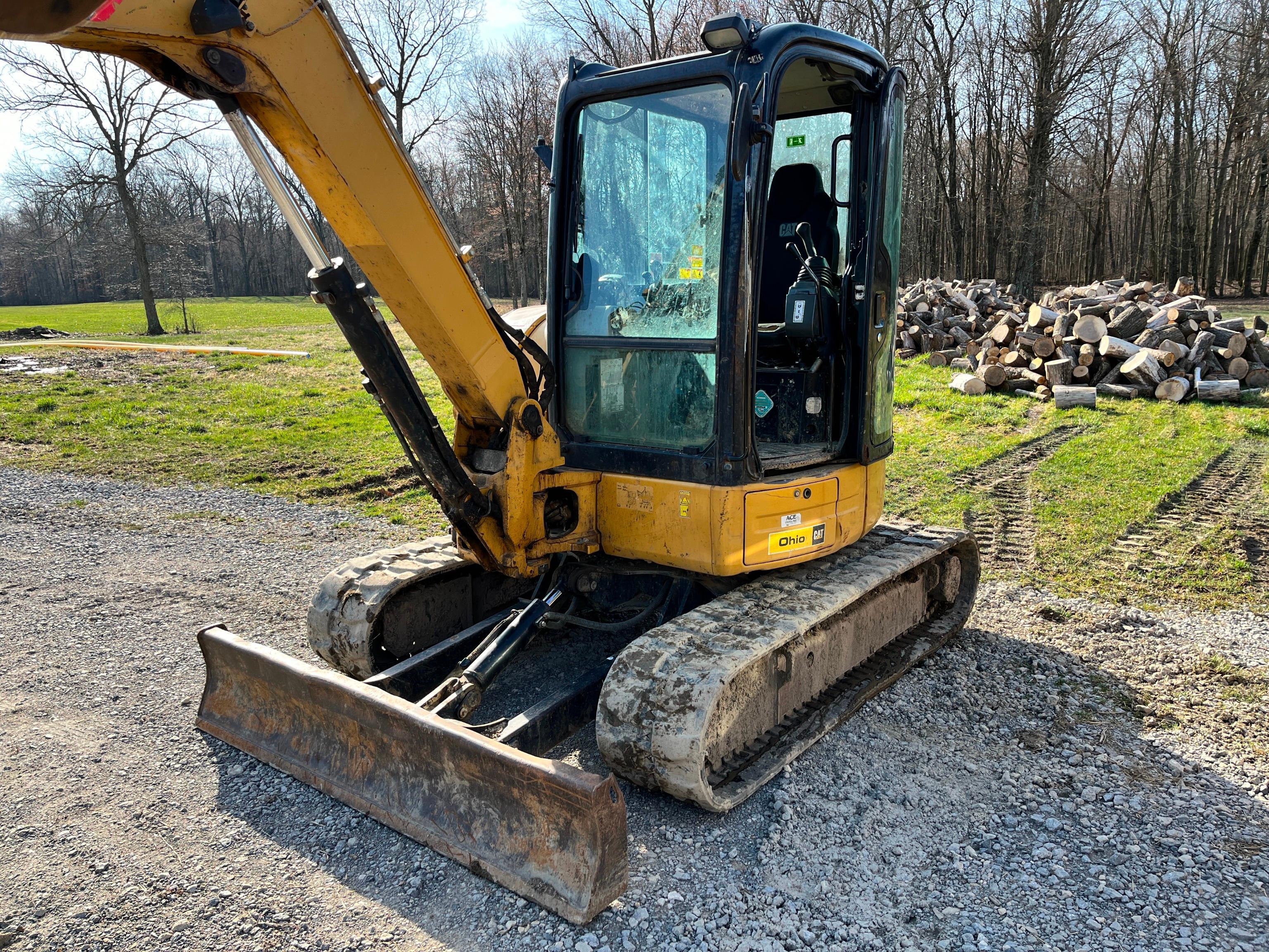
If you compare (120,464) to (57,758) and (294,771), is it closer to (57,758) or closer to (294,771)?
(57,758)

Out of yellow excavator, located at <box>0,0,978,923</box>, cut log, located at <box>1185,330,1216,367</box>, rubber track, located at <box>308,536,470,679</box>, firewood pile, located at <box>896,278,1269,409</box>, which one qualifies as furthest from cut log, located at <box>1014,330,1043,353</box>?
rubber track, located at <box>308,536,470,679</box>

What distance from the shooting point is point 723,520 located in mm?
3701

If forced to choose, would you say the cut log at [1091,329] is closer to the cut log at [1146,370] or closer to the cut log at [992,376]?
the cut log at [1146,370]

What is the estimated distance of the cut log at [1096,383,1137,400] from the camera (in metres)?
11.6

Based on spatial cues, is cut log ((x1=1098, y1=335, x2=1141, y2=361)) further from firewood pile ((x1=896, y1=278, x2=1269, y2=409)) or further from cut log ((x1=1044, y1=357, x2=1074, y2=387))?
cut log ((x1=1044, y1=357, x2=1074, y2=387))

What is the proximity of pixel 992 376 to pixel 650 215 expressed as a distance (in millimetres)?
9741

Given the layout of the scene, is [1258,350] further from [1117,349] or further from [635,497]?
[635,497]

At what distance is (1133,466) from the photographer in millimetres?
8539

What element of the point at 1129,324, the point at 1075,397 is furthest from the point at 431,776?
the point at 1129,324

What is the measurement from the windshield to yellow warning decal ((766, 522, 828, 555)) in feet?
3.05

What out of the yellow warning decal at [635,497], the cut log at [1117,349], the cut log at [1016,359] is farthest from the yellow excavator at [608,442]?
the cut log at [1016,359]

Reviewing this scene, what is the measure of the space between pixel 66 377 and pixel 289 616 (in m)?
11.9

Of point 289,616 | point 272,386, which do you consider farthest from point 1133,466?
point 272,386

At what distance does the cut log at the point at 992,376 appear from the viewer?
40.4ft
